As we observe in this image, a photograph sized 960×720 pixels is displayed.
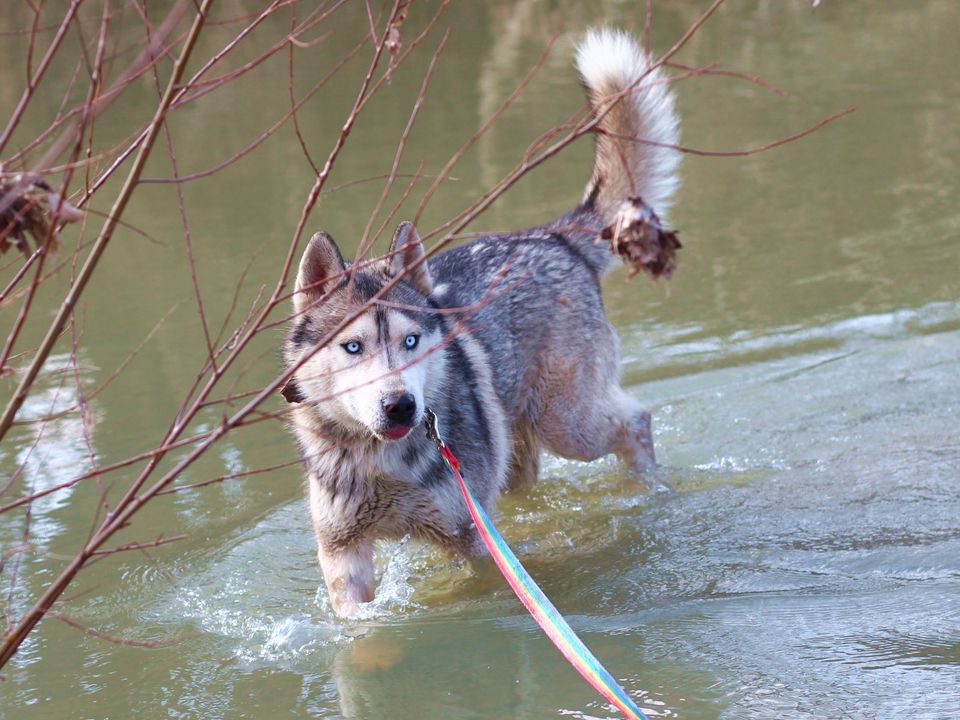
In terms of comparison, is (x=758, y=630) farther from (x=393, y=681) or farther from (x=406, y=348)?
(x=406, y=348)

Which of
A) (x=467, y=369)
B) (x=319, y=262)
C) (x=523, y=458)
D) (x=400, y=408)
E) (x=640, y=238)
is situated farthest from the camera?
(x=523, y=458)

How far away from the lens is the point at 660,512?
17.2ft

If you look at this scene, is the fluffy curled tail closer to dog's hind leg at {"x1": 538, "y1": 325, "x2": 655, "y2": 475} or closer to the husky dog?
the husky dog

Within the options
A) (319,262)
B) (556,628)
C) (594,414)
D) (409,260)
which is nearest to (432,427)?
(409,260)

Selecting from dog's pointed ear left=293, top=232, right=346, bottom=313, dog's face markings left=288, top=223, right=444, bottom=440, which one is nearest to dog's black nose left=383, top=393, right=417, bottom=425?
dog's face markings left=288, top=223, right=444, bottom=440

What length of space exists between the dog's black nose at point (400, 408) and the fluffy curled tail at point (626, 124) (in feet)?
4.59

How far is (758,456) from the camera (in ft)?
18.8

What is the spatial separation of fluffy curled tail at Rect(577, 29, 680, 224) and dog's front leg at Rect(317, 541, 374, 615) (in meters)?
1.68

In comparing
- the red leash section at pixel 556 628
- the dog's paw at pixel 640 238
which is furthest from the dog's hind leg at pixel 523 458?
the dog's paw at pixel 640 238

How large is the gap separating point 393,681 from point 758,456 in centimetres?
255

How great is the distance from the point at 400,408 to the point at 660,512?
2.05 m

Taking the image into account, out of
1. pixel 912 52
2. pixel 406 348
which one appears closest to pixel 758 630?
pixel 406 348

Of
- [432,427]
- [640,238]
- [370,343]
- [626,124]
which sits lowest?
[432,427]

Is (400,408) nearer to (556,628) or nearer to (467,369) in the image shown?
(467,369)
